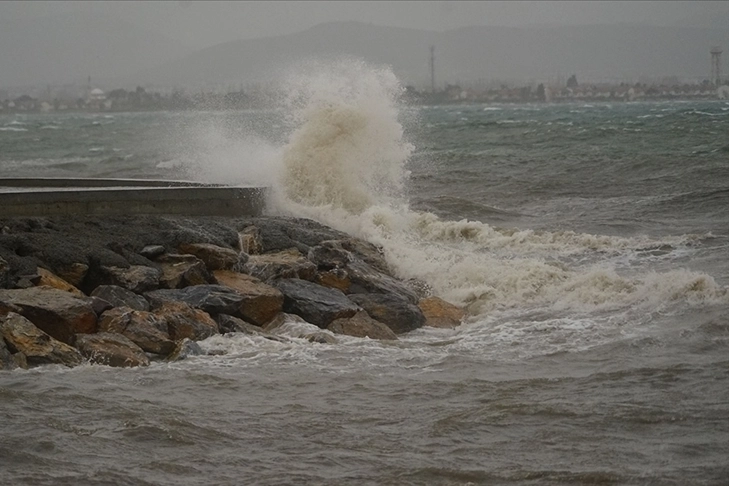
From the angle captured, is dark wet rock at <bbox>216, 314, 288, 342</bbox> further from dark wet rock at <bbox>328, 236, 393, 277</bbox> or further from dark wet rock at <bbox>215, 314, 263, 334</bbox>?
dark wet rock at <bbox>328, 236, 393, 277</bbox>

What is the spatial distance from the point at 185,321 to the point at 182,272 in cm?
118

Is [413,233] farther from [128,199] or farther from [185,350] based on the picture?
[185,350]

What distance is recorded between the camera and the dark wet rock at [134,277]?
10.9m

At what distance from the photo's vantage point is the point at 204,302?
1086cm

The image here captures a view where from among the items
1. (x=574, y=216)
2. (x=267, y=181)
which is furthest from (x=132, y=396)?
(x=574, y=216)

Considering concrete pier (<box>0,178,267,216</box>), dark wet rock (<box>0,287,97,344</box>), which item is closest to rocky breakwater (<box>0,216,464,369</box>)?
dark wet rock (<box>0,287,97,344</box>)

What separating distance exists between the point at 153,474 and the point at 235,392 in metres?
1.83

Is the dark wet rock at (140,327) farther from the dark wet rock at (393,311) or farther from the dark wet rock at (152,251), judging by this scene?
the dark wet rock at (393,311)

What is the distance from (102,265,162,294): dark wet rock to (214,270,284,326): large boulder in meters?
0.73

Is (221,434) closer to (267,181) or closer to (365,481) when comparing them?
(365,481)

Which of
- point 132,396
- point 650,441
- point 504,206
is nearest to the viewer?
point 650,441

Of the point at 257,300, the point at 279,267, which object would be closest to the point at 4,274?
the point at 257,300

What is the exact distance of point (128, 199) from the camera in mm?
13242

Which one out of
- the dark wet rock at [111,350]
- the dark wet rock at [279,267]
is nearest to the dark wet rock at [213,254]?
the dark wet rock at [279,267]
